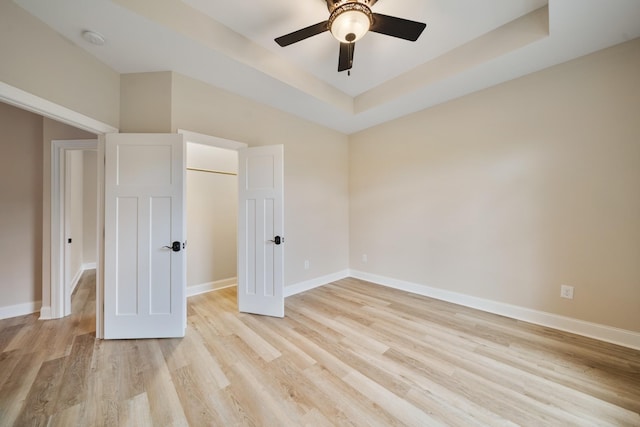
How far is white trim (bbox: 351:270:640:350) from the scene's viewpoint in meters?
2.12

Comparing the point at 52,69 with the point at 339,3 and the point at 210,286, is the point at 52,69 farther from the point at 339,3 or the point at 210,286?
the point at 210,286

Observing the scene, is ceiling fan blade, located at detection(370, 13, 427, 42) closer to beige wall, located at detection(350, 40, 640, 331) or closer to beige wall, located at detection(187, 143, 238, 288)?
beige wall, located at detection(350, 40, 640, 331)

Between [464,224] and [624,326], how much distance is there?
1570mm

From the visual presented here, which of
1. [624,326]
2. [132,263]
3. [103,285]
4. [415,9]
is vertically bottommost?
[624,326]

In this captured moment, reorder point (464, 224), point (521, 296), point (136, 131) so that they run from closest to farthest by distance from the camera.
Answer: point (136, 131) → point (521, 296) → point (464, 224)

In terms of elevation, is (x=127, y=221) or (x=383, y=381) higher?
(x=127, y=221)

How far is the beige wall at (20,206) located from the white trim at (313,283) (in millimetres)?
3116

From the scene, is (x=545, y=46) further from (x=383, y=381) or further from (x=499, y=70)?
(x=383, y=381)

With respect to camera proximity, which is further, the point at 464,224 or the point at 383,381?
the point at 464,224

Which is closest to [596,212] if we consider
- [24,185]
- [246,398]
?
[246,398]

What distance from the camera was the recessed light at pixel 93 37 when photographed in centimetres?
189

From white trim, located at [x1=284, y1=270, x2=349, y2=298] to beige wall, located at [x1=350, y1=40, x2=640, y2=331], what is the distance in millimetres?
961

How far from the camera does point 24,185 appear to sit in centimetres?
279

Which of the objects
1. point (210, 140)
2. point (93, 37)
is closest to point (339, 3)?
point (210, 140)
